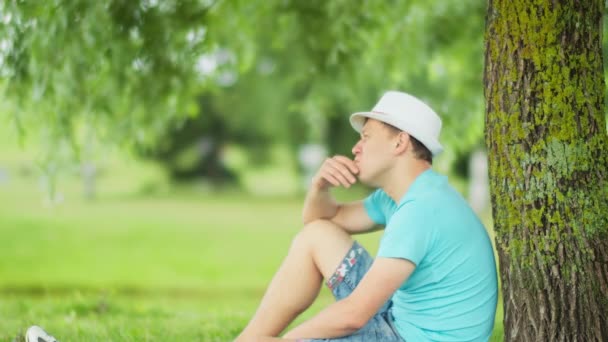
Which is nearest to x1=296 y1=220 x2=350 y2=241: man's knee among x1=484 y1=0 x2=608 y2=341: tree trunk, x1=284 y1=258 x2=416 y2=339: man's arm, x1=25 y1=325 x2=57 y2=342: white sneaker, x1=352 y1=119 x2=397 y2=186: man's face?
x1=352 y1=119 x2=397 y2=186: man's face

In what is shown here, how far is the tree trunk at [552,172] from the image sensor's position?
2.91 m

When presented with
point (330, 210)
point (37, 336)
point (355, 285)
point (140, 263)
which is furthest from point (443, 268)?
point (140, 263)

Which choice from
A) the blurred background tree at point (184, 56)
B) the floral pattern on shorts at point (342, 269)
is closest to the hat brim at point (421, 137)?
the floral pattern on shorts at point (342, 269)

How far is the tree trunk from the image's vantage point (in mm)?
2912

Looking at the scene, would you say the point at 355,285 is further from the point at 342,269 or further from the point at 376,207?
the point at 376,207

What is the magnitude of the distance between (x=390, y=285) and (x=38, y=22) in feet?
9.40

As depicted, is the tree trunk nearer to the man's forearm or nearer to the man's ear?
the man's ear

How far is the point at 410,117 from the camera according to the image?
2.92 m

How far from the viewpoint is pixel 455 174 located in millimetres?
26594

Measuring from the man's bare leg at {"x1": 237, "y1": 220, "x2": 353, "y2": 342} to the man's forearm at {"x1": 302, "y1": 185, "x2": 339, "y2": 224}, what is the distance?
0.90 ft

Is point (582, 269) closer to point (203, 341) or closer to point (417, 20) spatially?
point (203, 341)

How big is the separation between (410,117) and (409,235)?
0.52 metres

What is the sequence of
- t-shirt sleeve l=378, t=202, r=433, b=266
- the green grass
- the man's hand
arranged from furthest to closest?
the green grass
the man's hand
t-shirt sleeve l=378, t=202, r=433, b=266

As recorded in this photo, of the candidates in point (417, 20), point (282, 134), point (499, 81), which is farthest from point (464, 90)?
point (282, 134)
